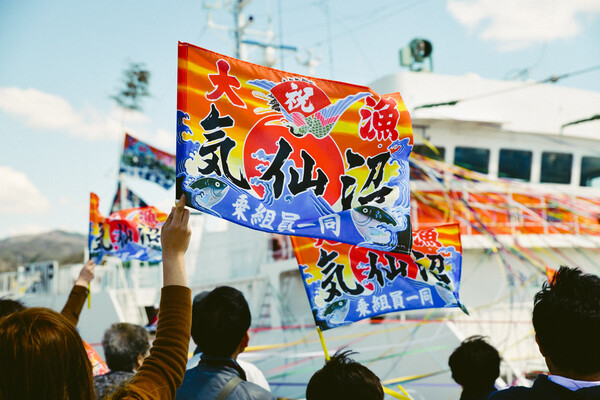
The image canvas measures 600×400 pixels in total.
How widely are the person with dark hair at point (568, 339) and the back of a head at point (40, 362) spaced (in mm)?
1374

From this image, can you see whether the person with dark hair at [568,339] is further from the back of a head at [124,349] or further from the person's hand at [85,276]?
the person's hand at [85,276]

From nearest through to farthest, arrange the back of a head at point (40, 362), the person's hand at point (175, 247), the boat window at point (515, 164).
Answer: the back of a head at point (40, 362) → the person's hand at point (175, 247) → the boat window at point (515, 164)

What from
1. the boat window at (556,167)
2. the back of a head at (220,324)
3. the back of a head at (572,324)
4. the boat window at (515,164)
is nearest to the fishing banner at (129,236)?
the back of a head at (220,324)

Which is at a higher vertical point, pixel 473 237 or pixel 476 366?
pixel 476 366

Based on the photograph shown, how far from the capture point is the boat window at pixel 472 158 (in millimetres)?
9938

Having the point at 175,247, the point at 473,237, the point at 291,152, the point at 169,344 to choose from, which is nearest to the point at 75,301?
the point at 291,152

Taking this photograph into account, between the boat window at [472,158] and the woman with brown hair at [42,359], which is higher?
the boat window at [472,158]

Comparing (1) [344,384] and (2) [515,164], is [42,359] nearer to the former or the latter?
(1) [344,384]

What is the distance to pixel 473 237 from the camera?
28.3ft

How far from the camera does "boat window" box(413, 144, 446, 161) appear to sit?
9.71 metres

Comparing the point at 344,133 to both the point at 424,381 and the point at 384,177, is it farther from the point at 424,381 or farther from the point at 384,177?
the point at 424,381

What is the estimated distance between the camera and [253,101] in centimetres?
304

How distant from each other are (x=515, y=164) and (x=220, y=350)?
913 centimetres

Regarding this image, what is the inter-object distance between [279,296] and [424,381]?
3.42 metres
